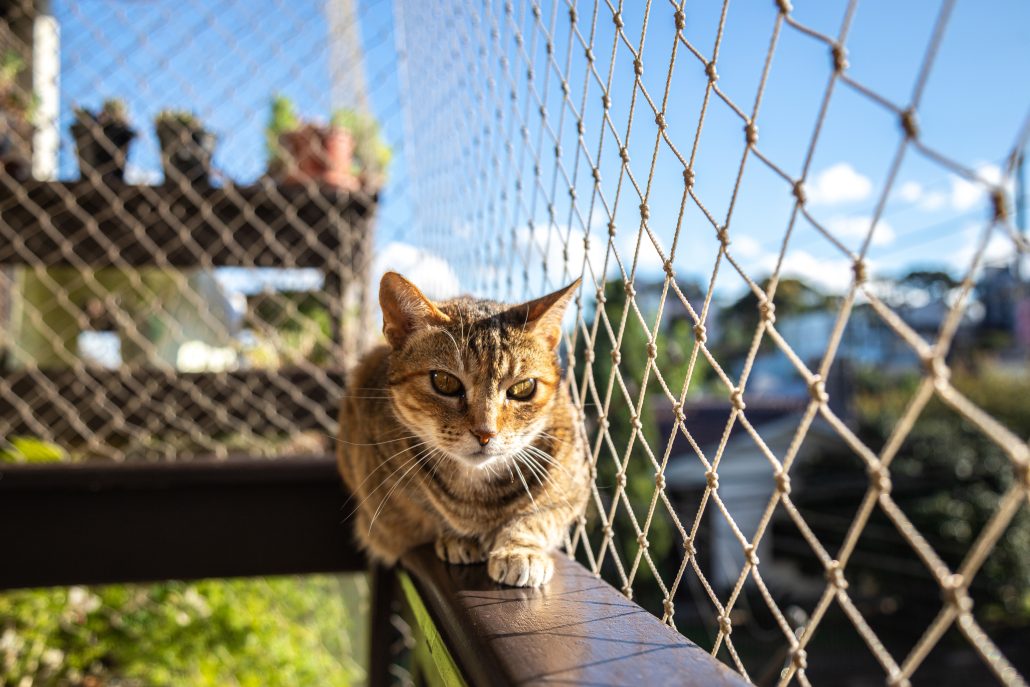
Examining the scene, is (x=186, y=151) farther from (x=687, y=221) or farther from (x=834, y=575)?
(x=834, y=575)

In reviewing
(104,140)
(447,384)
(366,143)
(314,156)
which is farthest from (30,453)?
(366,143)

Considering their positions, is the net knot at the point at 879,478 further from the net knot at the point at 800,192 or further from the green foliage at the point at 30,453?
the green foliage at the point at 30,453

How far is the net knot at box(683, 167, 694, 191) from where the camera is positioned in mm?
506

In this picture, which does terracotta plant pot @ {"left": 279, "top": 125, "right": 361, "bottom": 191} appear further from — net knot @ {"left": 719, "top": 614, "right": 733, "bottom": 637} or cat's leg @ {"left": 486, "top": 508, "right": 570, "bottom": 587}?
net knot @ {"left": 719, "top": 614, "right": 733, "bottom": 637}

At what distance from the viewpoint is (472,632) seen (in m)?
0.52

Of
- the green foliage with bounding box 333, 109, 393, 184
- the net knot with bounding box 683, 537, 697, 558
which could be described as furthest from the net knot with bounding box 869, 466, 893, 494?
the green foliage with bounding box 333, 109, 393, 184

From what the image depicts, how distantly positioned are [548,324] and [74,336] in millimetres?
2629

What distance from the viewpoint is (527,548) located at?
28.5 inches

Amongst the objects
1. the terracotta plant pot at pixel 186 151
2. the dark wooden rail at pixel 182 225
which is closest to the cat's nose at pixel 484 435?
the dark wooden rail at pixel 182 225

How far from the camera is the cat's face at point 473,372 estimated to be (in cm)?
78

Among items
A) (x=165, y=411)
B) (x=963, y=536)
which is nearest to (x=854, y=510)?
(x=963, y=536)

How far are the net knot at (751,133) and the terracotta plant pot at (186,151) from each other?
172 centimetres

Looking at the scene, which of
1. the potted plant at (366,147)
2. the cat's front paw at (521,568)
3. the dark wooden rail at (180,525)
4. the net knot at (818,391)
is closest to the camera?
the net knot at (818,391)

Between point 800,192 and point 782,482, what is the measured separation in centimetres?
17
